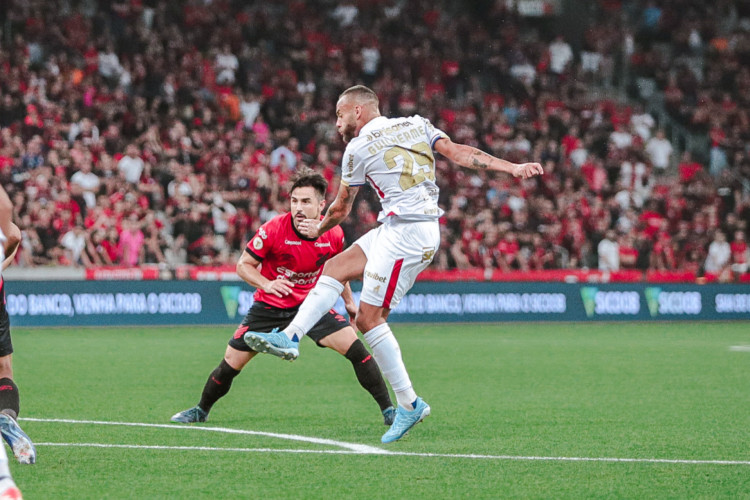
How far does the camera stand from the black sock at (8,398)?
6934 millimetres

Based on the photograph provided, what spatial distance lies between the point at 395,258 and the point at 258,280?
47.8 inches

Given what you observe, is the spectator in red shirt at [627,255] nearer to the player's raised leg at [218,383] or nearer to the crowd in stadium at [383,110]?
the crowd in stadium at [383,110]

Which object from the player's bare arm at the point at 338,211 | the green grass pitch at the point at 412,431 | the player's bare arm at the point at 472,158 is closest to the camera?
the green grass pitch at the point at 412,431

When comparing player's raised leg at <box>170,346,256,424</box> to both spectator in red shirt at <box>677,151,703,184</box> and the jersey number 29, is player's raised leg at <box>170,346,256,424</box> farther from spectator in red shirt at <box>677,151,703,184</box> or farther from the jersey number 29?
spectator in red shirt at <box>677,151,703,184</box>

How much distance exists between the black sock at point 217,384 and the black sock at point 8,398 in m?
2.07

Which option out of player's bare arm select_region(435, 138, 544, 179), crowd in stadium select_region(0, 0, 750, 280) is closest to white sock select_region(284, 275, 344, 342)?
player's bare arm select_region(435, 138, 544, 179)

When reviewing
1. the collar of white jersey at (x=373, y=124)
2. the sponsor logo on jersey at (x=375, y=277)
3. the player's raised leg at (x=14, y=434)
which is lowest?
Result: the player's raised leg at (x=14, y=434)

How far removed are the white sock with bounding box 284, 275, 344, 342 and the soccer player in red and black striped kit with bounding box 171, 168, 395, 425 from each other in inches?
29.0

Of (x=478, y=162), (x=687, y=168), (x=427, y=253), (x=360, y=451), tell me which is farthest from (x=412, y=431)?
(x=687, y=168)

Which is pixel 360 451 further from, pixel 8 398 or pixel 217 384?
pixel 8 398

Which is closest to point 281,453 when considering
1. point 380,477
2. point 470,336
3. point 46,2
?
point 380,477

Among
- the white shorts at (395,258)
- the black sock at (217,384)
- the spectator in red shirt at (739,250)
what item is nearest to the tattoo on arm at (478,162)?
the white shorts at (395,258)

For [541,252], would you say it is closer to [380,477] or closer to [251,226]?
[251,226]

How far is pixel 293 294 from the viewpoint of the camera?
29.2ft
